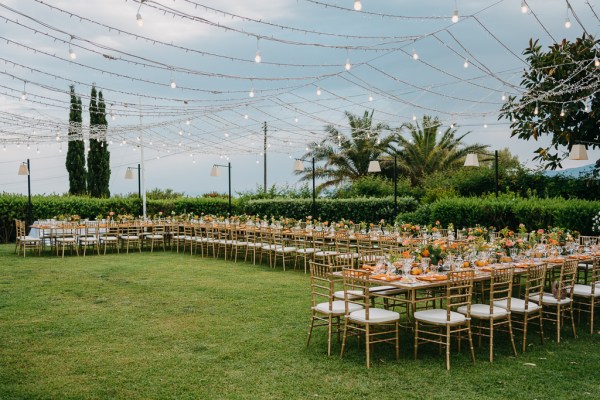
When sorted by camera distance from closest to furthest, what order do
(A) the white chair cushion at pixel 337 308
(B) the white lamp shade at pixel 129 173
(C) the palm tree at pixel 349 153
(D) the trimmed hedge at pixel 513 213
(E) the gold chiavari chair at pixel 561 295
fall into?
(A) the white chair cushion at pixel 337 308 → (E) the gold chiavari chair at pixel 561 295 → (D) the trimmed hedge at pixel 513 213 → (B) the white lamp shade at pixel 129 173 → (C) the palm tree at pixel 349 153

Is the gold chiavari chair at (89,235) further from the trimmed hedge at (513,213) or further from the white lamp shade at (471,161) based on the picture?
the white lamp shade at (471,161)

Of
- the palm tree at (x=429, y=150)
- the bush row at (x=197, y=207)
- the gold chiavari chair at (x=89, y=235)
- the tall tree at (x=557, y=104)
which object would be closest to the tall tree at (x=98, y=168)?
the bush row at (x=197, y=207)

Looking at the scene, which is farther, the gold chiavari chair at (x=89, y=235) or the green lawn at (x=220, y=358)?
the gold chiavari chair at (x=89, y=235)

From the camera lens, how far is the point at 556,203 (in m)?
11.4

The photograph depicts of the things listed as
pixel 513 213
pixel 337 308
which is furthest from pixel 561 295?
pixel 513 213

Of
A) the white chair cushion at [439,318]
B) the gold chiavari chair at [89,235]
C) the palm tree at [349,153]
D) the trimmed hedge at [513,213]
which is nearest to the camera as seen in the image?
the white chair cushion at [439,318]

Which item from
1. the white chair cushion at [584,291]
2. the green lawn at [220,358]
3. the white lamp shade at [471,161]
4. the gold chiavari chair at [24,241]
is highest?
the white lamp shade at [471,161]

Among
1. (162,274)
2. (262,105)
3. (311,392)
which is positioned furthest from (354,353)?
(262,105)

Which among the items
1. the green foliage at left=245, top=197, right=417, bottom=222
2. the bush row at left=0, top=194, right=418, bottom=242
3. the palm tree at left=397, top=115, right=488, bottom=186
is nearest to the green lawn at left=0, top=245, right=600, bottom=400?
the green foliage at left=245, top=197, right=417, bottom=222

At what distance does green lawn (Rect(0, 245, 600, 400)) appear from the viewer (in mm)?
4609

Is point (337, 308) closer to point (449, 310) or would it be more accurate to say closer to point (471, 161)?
point (449, 310)

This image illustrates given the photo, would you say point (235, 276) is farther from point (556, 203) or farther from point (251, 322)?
point (556, 203)

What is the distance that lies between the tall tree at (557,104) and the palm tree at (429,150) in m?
7.26

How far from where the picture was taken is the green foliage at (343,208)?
645 inches
